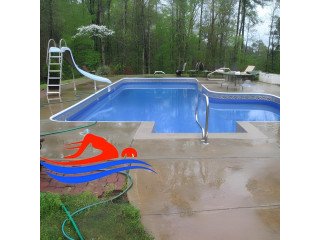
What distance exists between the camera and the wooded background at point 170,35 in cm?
1466

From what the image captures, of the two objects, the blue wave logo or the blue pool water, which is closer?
the blue wave logo

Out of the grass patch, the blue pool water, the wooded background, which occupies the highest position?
the wooded background

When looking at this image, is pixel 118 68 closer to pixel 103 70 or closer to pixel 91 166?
pixel 103 70

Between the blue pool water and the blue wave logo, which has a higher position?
the blue pool water

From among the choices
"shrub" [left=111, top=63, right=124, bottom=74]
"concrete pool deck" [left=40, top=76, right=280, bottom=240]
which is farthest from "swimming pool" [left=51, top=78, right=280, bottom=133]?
"shrub" [left=111, top=63, right=124, bottom=74]

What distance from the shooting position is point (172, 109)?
8906 mm

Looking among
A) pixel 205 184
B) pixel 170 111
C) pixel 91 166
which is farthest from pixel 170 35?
pixel 205 184

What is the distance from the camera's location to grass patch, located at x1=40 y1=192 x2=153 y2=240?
218 cm

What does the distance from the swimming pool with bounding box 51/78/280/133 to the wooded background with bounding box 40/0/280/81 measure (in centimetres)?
400

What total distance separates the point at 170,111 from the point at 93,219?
20.8 ft

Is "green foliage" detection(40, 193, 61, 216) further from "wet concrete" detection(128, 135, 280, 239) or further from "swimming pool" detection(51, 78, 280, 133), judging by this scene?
"swimming pool" detection(51, 78, 280, 133)

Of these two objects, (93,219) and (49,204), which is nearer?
(93,219)
